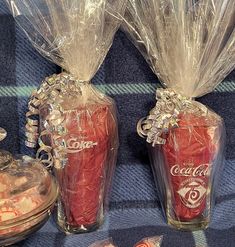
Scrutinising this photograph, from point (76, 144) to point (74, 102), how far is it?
0.06 meters

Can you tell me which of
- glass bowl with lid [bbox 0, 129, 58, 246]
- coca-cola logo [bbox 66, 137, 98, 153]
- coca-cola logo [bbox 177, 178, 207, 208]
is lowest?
coca-cola logo [bbox 177, 178, 207, 208]

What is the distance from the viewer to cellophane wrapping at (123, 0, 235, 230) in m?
0.80

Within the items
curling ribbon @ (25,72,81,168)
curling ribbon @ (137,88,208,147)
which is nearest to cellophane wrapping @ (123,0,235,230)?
curling ribbon @ (137,88,208,147)

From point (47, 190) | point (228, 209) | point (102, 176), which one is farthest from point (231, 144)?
point (47, 190)

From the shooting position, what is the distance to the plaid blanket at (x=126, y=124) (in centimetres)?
84

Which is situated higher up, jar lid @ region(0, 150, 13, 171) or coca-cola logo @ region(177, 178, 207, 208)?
jar lid @ region(0, 150, 13, 171)

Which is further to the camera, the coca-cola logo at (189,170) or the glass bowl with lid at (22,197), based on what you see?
the coca-cola logo at (189,170)

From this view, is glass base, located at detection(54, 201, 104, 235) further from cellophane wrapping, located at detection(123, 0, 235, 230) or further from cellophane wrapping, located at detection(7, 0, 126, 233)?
cellophane wrapping, located at detection(123, 0, 235, 230)

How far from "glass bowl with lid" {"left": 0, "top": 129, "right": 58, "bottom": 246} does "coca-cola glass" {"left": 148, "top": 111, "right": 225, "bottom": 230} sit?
0.59ft

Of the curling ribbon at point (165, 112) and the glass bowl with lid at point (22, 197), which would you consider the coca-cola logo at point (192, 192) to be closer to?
the curling ribbon at point (165, 112)

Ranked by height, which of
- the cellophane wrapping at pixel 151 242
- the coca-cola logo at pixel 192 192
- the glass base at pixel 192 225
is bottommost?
the glass base at pixel 192 225

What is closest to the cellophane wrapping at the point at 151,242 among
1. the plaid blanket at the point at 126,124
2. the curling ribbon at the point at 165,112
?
the plaid blanket at the point at 126,124

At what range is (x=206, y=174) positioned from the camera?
824 millimetres

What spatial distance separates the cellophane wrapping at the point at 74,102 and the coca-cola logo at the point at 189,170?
0.34 feet
